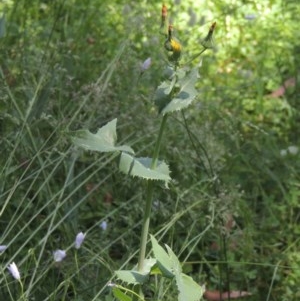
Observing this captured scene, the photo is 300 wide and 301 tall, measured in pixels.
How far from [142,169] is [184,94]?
5.7 inches

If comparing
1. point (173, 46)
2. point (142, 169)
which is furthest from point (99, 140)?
point (173, 46)

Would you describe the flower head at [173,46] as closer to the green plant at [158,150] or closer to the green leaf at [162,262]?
the green plant at [158,150]

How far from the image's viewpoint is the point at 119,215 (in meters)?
2.15

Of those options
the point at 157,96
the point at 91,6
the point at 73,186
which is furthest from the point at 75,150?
the point at 91,6

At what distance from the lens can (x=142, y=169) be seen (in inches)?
54.9

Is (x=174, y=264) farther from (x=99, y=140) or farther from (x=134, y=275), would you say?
(x=99, y=140)

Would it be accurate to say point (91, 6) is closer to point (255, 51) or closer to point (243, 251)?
point (255, 51)

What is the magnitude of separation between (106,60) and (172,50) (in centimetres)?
154

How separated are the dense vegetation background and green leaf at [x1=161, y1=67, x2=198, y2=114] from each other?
1.39 ft

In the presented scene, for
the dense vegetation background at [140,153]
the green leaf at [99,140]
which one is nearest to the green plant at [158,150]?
the green leaf at [99,140]

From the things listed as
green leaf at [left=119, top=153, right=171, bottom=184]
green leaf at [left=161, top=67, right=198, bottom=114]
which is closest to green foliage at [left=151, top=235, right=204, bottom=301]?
green leaf at [left=119, top=153, right=171, bottom=184]

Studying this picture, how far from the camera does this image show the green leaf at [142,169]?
54.0 inches

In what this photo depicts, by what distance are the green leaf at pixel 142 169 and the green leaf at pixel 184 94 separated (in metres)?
0.11

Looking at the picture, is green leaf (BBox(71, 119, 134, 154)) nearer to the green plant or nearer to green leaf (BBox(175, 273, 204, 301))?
the green plant
